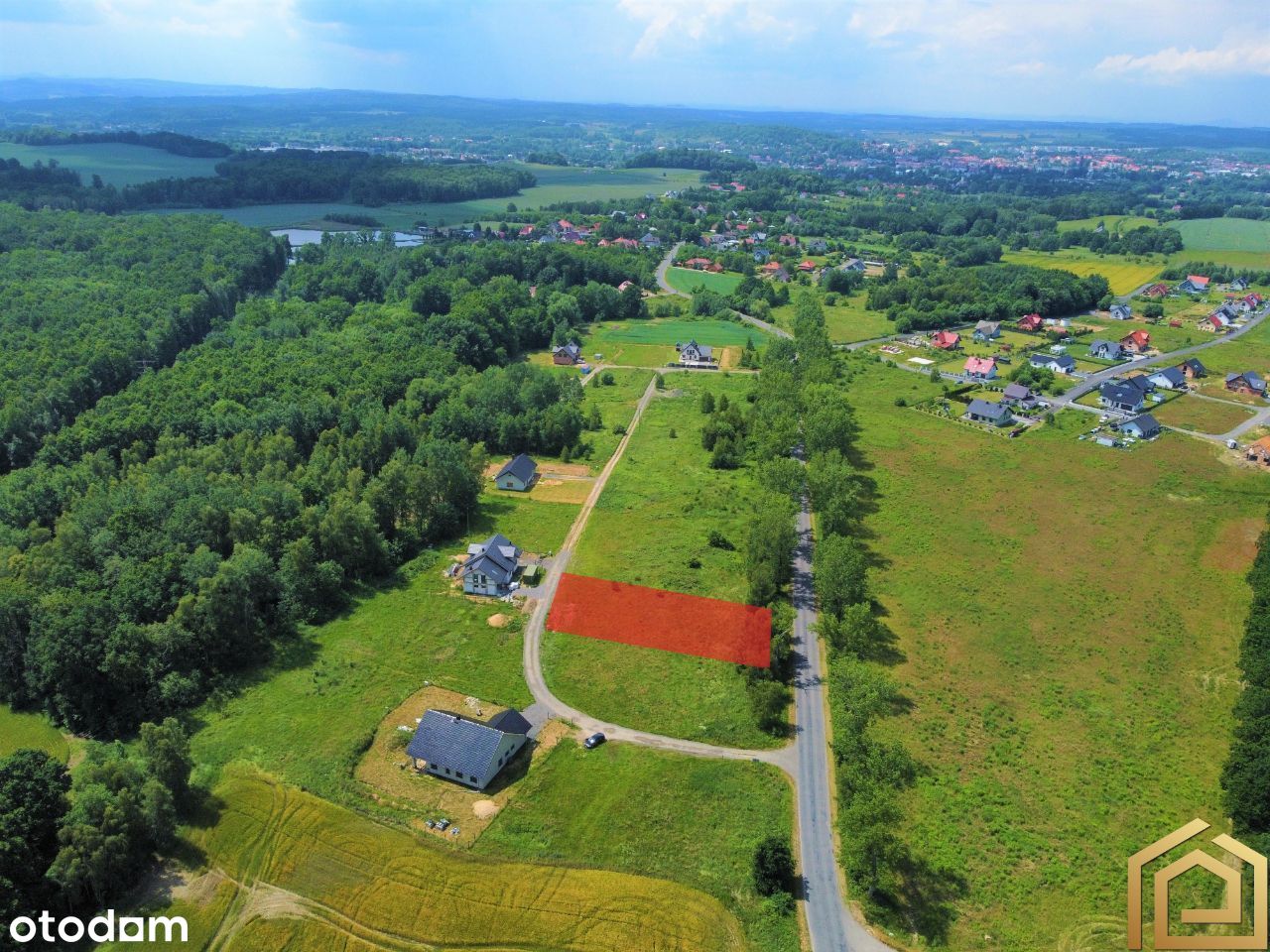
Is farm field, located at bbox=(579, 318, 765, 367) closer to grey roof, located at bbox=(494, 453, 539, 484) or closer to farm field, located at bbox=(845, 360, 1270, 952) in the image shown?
grey roof, located at bbox=(494, 453, 539, 484)

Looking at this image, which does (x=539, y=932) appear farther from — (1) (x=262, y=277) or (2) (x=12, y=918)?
(1) (x=262, y=277)

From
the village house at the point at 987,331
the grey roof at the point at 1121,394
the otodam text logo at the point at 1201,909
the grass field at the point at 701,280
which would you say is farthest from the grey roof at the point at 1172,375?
the otodam text logo at the point at 1201,909

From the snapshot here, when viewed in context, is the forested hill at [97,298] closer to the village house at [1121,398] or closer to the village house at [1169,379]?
the village house at [1121,398]

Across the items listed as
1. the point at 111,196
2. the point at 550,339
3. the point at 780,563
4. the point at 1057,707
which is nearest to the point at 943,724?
the point at 1057,707

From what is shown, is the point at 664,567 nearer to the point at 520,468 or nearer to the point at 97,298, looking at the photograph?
the point at 520,468

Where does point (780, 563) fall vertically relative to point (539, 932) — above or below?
above

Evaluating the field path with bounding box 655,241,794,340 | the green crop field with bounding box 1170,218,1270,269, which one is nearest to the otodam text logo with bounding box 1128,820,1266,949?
the field path with bounding box 655,241,794,340
